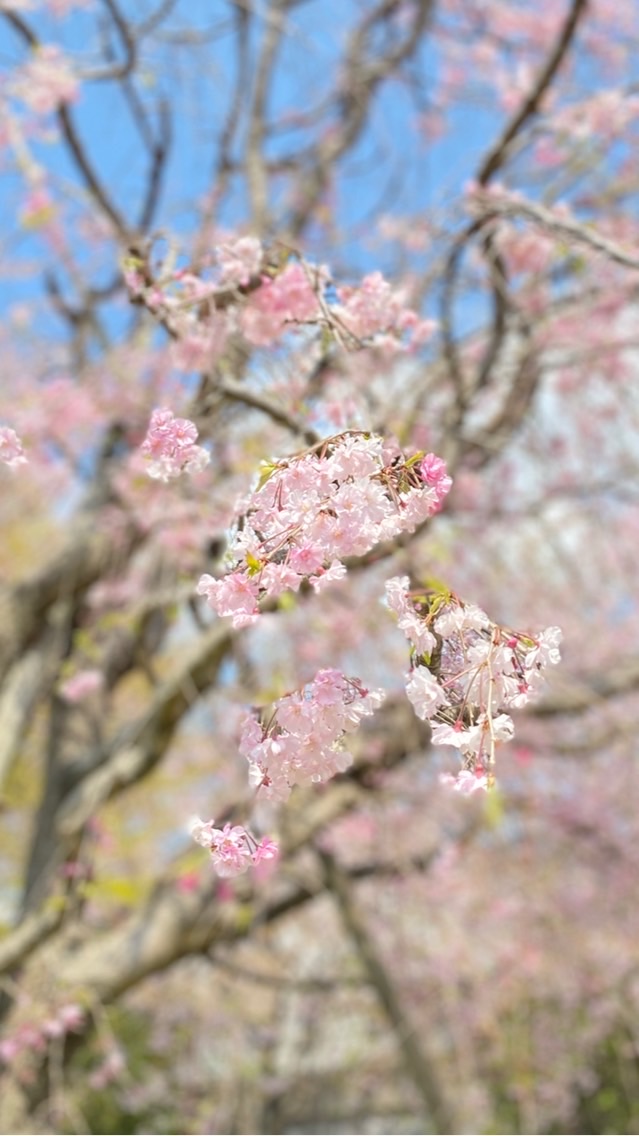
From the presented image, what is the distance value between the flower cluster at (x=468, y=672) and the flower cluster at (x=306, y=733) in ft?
0.19

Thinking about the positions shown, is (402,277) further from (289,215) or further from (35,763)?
(35,763)

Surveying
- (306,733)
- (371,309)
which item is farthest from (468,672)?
(371,309)

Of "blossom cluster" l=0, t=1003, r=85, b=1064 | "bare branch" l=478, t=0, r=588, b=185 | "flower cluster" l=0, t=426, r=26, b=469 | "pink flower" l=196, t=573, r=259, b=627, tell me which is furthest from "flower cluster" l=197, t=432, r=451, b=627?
"blossom cluster" l=0, t=1003, r=85, b=1064

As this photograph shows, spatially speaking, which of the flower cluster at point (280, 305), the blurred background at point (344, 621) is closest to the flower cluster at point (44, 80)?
the blurred background at point (344, 621)

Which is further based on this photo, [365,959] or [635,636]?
[635,636]

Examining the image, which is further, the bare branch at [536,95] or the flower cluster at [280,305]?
the bare branch at [536,95]

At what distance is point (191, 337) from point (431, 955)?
14.0 feet

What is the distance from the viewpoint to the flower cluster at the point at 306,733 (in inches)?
33.4

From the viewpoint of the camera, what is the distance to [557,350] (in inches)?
133

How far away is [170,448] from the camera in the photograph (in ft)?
3.35

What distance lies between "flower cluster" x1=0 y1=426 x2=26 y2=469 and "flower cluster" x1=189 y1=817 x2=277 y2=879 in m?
0.45

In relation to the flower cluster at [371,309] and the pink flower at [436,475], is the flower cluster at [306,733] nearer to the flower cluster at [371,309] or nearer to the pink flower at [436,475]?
the pink flower at [436,475]

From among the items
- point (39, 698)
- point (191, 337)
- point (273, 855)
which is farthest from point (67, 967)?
point (273, 855)

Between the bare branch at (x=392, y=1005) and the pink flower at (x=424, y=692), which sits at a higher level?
the bare branch at (x=392, y=1005)
